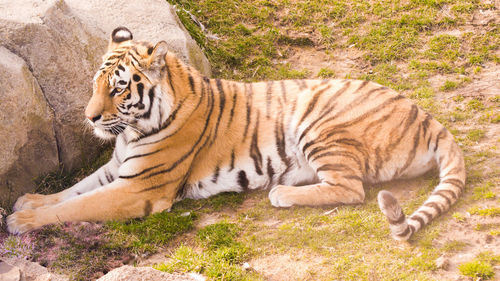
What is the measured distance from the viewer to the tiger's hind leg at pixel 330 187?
463 cm

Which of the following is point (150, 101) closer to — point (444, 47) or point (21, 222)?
point (21, 222)

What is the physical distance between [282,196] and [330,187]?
1.35 ft

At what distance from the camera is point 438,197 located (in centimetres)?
427

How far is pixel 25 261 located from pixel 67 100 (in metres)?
1.82

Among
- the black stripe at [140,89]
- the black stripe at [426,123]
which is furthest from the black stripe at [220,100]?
the black stripe at [426,123]

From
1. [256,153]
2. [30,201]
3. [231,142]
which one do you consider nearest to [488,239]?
[256,153]

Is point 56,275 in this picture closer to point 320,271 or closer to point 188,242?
point 188,242

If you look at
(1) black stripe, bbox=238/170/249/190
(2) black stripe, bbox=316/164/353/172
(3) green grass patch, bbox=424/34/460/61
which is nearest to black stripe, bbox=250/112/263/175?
(1) black stripe, bbox=238/170/249/190

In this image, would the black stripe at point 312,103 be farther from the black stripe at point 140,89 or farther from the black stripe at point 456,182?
the black stripe at point 140,89

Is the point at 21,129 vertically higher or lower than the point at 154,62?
lower

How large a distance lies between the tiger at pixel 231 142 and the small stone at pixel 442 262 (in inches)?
24.1

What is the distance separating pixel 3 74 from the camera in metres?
4.77

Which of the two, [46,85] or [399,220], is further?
[46,85]

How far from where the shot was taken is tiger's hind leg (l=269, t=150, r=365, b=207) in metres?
4.63
